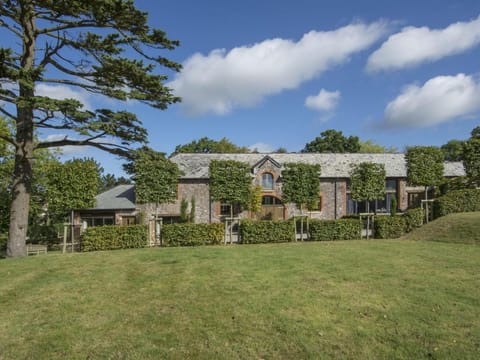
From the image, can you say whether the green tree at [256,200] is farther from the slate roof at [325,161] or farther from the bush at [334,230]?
the bush at [334,230]

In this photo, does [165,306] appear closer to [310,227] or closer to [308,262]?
[308,262]

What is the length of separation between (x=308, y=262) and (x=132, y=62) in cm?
1044

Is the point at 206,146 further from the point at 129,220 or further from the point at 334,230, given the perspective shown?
the point at 334,230

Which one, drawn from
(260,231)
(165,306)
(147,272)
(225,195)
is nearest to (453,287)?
(165,306)

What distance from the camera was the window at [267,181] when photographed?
102 ft

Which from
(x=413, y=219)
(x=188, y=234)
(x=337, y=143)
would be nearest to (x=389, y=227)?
(x=413, y=219)

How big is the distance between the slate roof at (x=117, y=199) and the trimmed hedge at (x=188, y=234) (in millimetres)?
11628

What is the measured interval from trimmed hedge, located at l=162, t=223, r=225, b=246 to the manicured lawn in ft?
20.0

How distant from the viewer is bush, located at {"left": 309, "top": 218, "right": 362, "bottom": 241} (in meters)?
19.1

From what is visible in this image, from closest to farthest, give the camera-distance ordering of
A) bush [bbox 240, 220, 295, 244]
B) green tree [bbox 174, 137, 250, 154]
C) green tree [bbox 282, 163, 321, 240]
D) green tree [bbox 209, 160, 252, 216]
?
1. bush [bbox 240, 220, 295, 244]
2. green tree [bbox 282, 163, 321, 240]
3. green tree [bbox 209, 160, 252, 216]
4. green tree [bbox 174, 137, 250, 154]

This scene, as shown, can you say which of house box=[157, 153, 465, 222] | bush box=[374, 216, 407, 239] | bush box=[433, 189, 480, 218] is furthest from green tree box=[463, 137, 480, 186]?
bush box=[374, 216, 407, 239]

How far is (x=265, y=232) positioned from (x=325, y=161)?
17630 millimetres

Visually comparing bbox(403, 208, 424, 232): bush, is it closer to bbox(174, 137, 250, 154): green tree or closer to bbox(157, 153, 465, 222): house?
bbox(157, 153, 465, 222): house

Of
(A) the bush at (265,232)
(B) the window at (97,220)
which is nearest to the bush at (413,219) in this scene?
(A) the bush at (265,232)
